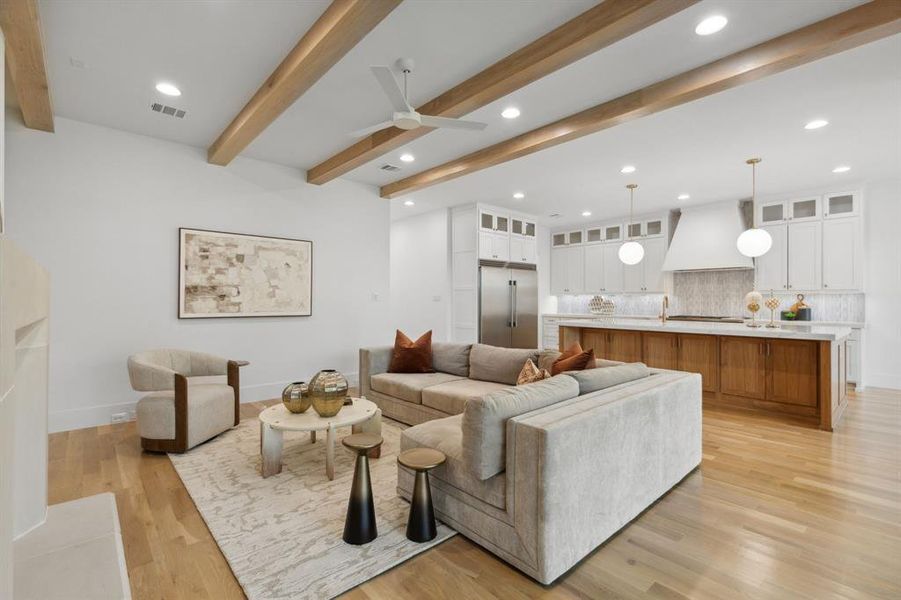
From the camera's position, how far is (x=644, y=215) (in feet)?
25.0

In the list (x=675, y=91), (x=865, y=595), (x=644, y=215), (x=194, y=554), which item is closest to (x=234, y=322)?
(x=194, y=554)

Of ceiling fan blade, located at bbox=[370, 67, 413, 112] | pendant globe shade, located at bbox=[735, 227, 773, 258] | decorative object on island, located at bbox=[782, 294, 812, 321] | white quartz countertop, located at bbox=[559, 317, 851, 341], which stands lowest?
white quartz countertop, located at bbox=[559, 317, 851, 341]

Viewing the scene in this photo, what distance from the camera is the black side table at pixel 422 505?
2068 millimetres

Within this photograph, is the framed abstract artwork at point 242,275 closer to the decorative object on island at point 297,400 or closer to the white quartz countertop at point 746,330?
the decorative object on island at point 297,400

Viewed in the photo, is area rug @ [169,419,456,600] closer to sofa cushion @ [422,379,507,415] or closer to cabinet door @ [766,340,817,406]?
sofa cushion @ [422,379,507,415]

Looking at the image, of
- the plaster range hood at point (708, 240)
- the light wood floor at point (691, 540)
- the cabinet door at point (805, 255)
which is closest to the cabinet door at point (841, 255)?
the cabinet door at point (805, 255)

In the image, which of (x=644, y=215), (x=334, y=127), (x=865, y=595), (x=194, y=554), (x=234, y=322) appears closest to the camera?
(x=865, y=595)

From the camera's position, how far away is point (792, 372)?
13.6ft

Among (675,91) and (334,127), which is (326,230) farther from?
(675,91)

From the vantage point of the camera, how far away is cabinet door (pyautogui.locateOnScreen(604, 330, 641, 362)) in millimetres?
5266

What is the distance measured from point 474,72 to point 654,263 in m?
5.71

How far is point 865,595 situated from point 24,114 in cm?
602

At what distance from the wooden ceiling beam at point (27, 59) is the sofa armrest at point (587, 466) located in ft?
10.7

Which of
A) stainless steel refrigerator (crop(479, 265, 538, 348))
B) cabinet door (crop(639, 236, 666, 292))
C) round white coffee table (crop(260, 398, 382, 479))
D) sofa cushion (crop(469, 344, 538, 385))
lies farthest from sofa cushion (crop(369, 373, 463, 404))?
cabinet door (crop(639, 236, 666, 292))
